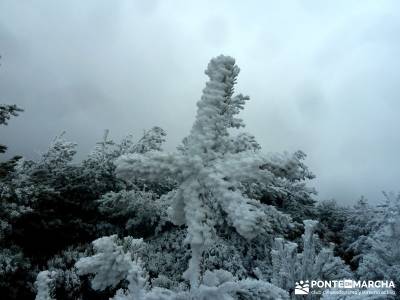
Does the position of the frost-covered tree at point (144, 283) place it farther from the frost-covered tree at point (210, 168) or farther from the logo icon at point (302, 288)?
the logo icon at point (302, 288)

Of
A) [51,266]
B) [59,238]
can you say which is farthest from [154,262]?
[59,238]

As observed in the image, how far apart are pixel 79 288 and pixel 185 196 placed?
8.76 metres

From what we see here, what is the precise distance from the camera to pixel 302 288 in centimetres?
589

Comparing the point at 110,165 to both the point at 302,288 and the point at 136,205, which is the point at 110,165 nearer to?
the point at 136,205

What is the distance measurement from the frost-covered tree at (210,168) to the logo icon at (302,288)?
155 inches

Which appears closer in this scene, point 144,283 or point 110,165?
point 144,283

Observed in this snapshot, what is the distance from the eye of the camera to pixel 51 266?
10.9 meters

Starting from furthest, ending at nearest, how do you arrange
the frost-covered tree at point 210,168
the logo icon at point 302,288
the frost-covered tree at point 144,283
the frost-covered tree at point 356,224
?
the frost-covered tree at point 356,224
the logo icon at point 302,288
the frost-covered tree at point 144,283
the frost-covered tree at point 210,168

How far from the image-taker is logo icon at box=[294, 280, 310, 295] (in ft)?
19.1

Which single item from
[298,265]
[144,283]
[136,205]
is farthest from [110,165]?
[144,283]

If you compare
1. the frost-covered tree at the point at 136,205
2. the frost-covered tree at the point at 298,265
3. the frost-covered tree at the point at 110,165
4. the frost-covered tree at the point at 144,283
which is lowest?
Answer: the frost-covered tree at the point at 144,283

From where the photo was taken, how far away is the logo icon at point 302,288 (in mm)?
5820

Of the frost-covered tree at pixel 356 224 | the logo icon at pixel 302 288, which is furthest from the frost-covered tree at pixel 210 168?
the frost-covered tree at pixel 356 224

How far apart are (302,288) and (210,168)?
439 centimetres
